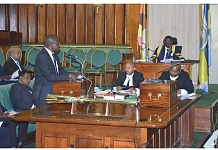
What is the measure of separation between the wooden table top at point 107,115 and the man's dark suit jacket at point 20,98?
3.88ft

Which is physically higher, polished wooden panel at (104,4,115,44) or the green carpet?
polished wooden panel at (104,4,115,44)

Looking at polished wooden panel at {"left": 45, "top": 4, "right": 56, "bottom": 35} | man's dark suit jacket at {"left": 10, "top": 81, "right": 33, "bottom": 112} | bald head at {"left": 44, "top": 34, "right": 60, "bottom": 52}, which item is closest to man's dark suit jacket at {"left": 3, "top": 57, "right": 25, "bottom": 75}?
man's dark suit jacket at {"left": 10, "top": 81, "right": 33, "bottom": 112}

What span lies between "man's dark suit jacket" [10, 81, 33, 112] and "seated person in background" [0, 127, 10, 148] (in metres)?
0.99

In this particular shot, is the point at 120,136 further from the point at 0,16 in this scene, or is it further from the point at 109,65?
the point at 0,16

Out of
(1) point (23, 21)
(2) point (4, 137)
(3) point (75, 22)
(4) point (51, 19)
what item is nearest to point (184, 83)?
(2) point (4, 137)

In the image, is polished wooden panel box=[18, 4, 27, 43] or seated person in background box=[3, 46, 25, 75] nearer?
seated person in background box=[3, 46, 25, 75]

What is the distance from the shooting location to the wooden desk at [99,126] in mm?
3645

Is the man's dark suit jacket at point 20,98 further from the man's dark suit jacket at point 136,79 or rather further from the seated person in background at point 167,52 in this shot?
the seated person in background at point 167,52

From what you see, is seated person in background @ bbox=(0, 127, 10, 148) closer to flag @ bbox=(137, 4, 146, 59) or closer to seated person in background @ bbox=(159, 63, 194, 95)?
seated person in background @ bbox=(159, 63, 194, 95)

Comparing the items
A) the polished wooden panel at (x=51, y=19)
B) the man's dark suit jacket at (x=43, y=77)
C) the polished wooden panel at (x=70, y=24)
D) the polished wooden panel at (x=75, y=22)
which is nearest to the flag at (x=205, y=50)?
the polished wooden panel at (x=75, y=22)

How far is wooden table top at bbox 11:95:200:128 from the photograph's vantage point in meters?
3.63

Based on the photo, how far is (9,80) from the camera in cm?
737

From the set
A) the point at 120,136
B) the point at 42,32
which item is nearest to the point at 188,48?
the point at 42,32

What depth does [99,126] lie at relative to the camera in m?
3.79
